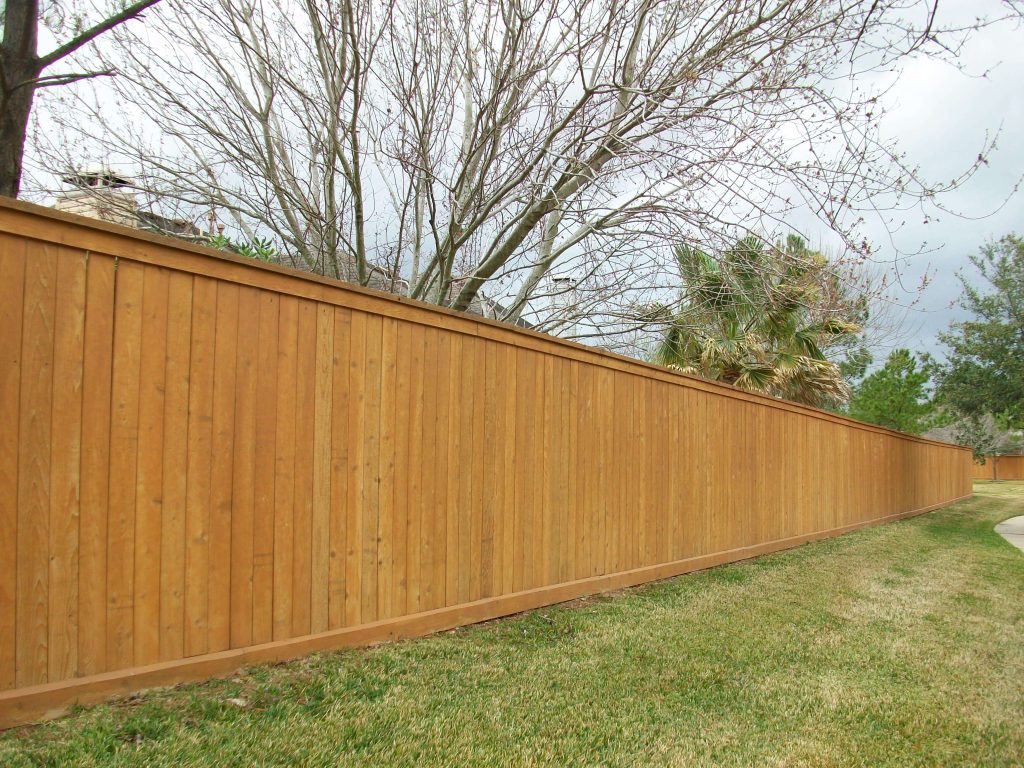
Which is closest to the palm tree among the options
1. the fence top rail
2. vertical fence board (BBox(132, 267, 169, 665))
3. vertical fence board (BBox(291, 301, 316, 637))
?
the fence top rail

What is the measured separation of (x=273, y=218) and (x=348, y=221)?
71cm

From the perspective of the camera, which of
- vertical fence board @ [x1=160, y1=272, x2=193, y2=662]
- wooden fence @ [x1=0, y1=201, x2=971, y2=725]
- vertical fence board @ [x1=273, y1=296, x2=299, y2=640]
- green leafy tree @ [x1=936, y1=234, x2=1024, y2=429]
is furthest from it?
green leafy tree @ [x1=936, y1=234, x2=1024, y2=429]

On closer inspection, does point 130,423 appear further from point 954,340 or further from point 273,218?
point 954,340

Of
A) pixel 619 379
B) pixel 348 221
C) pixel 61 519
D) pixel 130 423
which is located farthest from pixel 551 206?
pixel 61 519

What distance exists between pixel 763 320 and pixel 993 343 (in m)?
9.21

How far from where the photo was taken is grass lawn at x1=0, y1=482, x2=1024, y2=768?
7.99ft

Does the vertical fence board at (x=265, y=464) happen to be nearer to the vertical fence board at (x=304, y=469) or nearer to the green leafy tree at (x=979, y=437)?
the vertical fence board at (x=304, y=469)

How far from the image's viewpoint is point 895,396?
24.9 meters

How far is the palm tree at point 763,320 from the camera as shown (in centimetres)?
557

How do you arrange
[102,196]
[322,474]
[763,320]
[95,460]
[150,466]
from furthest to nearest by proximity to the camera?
[763,320]
[102,196]
[322,474]
[150,466]
[95,460]

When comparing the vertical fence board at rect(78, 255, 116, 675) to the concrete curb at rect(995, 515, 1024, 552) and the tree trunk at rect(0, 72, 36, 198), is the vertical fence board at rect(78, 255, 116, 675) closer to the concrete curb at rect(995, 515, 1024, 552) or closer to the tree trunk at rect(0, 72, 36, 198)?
the tree trunk at rect(0, 72, 36, 198)

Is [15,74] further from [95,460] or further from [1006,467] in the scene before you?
[1006,467]

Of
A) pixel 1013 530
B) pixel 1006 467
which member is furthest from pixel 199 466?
pixel 1006 467

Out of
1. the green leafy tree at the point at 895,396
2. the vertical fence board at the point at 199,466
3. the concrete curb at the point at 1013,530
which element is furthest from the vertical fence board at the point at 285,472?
the green leafy tree at the point at 895,396
